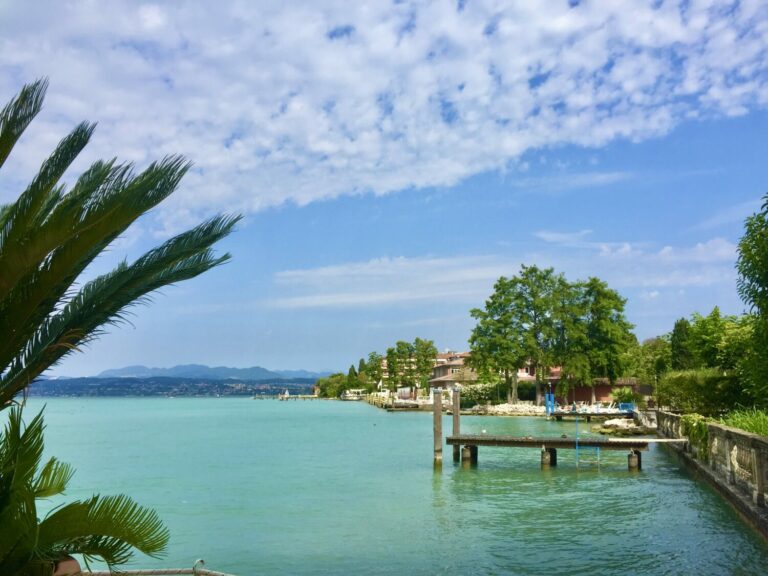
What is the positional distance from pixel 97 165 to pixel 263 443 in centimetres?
3628

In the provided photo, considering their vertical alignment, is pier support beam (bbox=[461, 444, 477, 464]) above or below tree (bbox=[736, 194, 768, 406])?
below

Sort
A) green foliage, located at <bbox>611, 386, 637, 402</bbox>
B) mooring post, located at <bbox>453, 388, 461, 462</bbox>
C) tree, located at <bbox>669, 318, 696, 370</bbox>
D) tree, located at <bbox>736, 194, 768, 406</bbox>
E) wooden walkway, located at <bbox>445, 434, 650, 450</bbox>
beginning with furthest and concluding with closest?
green foliage, located at <bbox>611, 386, 637, 402</bbox> < tree, located at <bbox>669, 318, 696, 370</bbox> < mooring post, located at <bbox>453, 388, 461, 462</bbox> < wooden walkway, located at <bbox>445, 434, 650, 450</bbox> < tree, located at <bbox>736, 194, 768, 406</bbox>

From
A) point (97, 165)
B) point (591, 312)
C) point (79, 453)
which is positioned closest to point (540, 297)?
point (591, 312)

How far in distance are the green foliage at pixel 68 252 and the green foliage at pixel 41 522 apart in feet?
2.50

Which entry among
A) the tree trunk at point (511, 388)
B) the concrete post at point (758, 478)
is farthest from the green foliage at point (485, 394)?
the concrete post at point (758, 478)

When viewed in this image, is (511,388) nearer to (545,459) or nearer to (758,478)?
(545,459)

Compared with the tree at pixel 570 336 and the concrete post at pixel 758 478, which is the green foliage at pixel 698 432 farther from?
the tree at pixel 570 336

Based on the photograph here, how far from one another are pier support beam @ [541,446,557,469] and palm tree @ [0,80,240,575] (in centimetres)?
2030

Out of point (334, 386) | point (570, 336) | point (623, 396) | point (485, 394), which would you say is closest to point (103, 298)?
point (623, 396)

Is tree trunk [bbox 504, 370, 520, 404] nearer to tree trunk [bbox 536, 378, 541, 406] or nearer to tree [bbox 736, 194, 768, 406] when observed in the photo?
tree trunk [bbox 536, 378, 541, 406]

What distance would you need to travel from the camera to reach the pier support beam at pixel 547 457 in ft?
82.5

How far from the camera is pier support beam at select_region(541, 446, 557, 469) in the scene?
25.1m

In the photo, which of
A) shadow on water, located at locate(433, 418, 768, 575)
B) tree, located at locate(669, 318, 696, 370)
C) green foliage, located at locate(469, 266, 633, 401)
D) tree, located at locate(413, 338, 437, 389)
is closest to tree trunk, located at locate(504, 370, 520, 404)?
green foliage, located at locate(469, 266, 633, 401)

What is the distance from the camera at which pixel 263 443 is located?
41.9 m
